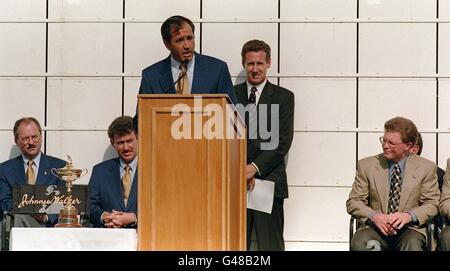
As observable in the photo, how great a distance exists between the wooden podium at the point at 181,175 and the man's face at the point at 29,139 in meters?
2.14

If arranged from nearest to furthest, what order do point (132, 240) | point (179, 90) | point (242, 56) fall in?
point (132, 240) < point (179, 90) < point (242, 56)

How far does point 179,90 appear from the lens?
8.54 m

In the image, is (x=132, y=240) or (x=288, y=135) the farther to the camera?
(x=288, y=135)

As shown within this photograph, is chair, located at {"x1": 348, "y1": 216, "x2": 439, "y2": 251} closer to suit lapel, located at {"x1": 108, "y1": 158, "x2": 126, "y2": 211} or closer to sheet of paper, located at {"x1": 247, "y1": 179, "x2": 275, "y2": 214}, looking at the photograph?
sheet of paper, located at {"x1": 247, "y1": 179, "x2": 275, "y2": 214}

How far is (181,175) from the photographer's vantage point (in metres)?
7.37

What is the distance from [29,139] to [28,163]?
0.16 metres

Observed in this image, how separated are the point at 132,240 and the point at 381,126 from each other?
248 centimetres

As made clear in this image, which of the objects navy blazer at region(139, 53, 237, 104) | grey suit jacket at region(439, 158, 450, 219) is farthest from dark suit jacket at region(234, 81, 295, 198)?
grey suit jacket at region(439, 158, 450, 219)

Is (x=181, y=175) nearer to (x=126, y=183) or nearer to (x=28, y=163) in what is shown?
(x=126, y=183)

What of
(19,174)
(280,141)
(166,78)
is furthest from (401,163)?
(19,174)

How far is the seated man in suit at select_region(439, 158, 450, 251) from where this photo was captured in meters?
8.54
